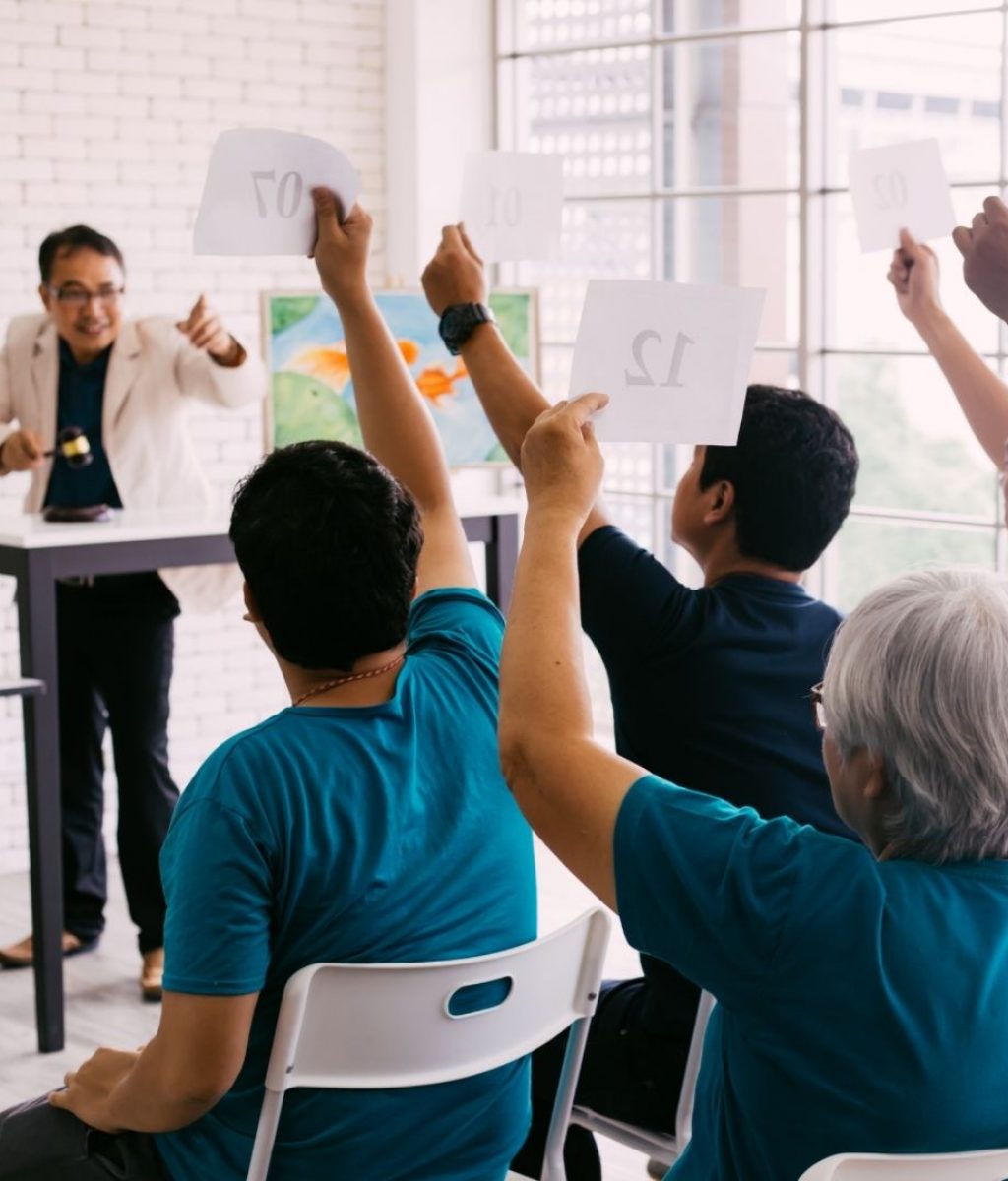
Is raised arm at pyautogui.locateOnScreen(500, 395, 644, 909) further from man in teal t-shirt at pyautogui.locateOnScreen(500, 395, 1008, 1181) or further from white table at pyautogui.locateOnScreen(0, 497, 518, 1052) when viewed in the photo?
white table at pyautogui.locateOnScreen(0, 497, 518, 1052)

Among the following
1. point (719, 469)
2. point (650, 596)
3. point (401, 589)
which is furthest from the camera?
point (719, 469)

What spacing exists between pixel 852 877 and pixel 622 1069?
1.11 metres

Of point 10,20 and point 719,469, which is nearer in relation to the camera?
point 719,469

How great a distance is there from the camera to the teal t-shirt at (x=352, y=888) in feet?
5.38

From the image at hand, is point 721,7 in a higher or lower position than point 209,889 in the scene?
higher

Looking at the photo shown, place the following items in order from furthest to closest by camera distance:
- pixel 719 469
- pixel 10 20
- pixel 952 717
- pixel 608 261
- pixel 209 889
A: 1. pixel 608 261
2. pixel 10 20
3. pixel 719 469
4. pixel 209 889
5. pixel 952 717

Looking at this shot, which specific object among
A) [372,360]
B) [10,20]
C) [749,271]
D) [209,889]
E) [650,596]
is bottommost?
[209,889]

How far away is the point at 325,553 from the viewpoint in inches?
69.6

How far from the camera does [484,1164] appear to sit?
1.82m

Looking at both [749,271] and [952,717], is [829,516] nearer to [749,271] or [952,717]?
[952,717]

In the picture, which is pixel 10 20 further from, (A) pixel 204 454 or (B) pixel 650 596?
(B) pixel 650 596

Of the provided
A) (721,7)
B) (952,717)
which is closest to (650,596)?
(952,717)

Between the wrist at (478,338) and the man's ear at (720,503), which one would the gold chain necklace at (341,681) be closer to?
the wrist at (478,338)

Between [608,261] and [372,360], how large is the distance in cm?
437
